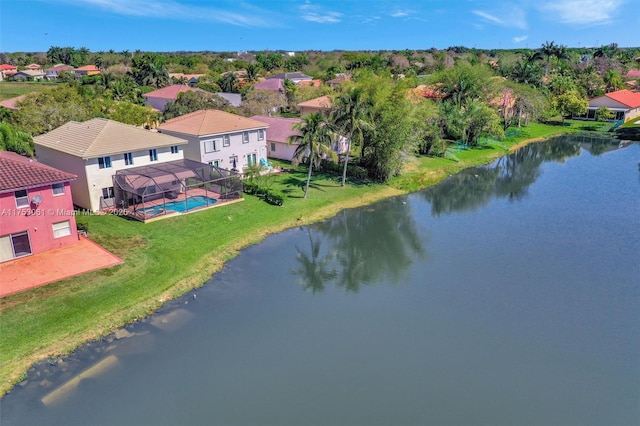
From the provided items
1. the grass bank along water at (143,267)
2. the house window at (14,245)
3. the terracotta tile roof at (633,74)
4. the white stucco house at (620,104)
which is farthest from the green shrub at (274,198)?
the terracotta tile roof at (633,74)

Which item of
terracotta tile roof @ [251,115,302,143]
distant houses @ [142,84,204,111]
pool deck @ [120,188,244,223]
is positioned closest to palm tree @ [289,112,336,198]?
pool deck @ [120,188,244,223]

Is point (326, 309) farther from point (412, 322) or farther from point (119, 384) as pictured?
point (119, 384)

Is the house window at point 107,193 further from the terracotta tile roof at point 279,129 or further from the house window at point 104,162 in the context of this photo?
the terracotta tile roof at point 279,129

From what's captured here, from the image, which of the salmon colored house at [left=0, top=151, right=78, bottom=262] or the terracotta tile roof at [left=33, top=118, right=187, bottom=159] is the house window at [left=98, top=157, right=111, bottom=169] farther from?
the salmon colored house at [left=0, top=151, right=78, bottom=262]

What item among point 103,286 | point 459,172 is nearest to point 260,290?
point 103,286

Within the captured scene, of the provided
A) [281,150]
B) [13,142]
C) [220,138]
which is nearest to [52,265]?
[220,138]
